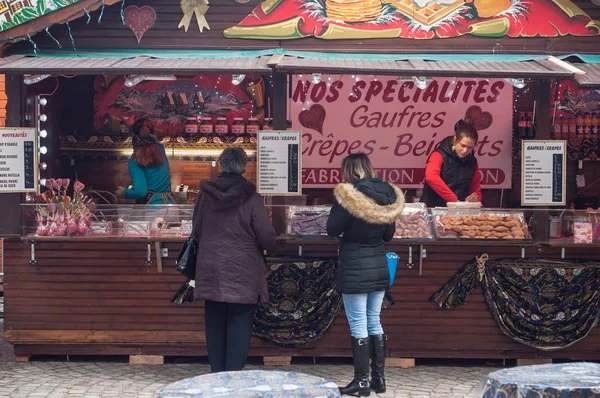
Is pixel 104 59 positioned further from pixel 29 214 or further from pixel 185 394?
pixel 185 394

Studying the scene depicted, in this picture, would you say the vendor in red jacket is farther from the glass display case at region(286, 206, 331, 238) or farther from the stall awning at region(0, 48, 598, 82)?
the glass display case at region(286, 206, 331, 238)

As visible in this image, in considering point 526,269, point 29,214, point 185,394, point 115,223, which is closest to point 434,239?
point 526,269

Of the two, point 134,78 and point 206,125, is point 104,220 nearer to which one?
point 134,78

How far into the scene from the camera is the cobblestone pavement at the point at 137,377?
27.0 ft

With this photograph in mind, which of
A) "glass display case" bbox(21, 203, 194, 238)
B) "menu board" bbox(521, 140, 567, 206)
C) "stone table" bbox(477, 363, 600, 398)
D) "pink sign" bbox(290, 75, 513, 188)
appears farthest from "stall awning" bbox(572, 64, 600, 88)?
"stone table" bbox(477, 363, 600, 398)

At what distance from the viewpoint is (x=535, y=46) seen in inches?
394

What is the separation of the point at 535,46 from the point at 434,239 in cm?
244

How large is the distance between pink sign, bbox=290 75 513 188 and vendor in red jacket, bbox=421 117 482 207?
1507mm

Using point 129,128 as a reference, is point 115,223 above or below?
below

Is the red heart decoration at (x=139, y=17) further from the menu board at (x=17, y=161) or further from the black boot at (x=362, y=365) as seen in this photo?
the black boot at (x=362, y=365)

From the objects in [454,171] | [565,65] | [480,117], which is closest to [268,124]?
[480,117]

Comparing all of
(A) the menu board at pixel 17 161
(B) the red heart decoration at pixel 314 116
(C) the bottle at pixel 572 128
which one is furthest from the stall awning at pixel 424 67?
(C) the bottle at pixel 572 128

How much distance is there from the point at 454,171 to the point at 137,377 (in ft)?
13.2

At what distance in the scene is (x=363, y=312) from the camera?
796cm
